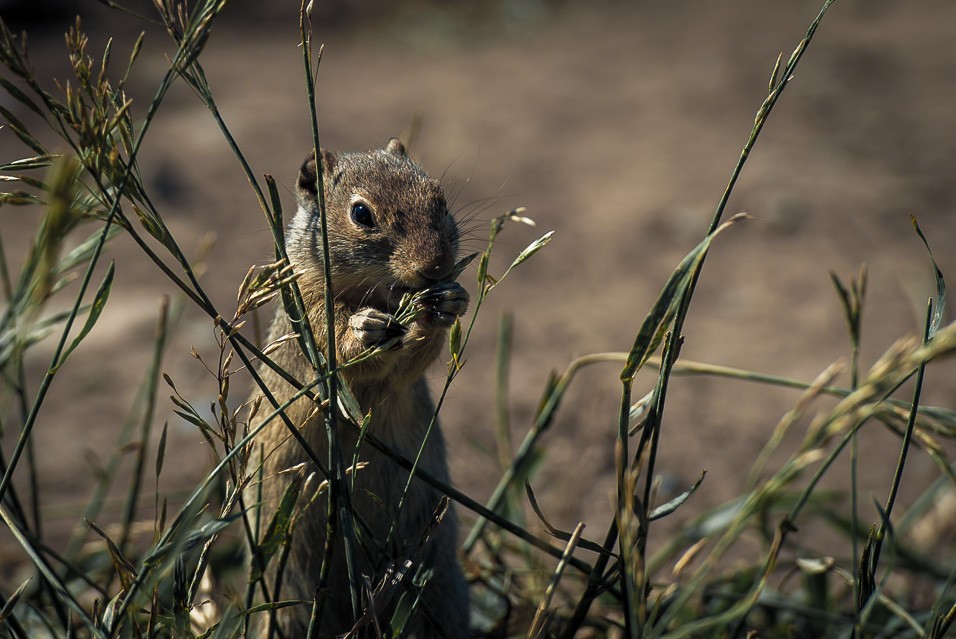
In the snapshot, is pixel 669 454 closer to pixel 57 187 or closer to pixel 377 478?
pixel 377 478

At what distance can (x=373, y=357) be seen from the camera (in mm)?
1907

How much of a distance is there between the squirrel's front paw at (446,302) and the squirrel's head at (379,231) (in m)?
0.10

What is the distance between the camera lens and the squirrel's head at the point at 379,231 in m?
1.96

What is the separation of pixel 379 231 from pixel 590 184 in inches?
125

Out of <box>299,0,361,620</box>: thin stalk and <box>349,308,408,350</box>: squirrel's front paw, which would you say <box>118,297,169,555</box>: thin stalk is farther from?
<box>299,0,361,620</box>: thin stalk

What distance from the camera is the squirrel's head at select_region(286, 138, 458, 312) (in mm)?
1960

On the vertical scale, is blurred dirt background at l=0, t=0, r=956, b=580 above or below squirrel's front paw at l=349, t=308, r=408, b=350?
below

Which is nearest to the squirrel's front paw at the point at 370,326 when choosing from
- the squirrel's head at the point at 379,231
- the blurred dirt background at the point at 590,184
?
the squirrel's head at the point at 379,231

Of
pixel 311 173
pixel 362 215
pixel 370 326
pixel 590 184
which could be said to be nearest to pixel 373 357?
pixel 370 326

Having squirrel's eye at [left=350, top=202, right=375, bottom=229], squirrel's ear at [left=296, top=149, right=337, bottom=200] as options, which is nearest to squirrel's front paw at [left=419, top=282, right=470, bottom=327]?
squirrel's eye at [left=350, top=202, right=375, bottom=229]

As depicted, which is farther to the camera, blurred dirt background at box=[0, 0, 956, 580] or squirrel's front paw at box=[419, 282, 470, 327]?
blurred dirt background at box=[0, 0, 956, 580]

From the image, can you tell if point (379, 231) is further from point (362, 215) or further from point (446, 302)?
point (446, 302)

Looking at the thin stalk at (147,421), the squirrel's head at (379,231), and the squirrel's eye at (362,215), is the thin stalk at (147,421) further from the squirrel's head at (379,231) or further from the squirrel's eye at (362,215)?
the squirrel's eye at (362,215)

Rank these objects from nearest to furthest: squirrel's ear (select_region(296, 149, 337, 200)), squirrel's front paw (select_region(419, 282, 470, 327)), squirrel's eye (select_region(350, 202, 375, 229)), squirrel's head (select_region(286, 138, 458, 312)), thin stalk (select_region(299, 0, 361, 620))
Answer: thin stalk (select_region(299, 0, 361, 620)), squirrel's front paw (select_region(419, 282, 470, 327)), squirrel's head (select_region(286, 138, 458, 312)), squirrel's eye (select_region(350, 202, 375, 229)), squirrel's ear (select_region(296, 149, 337, 200))
